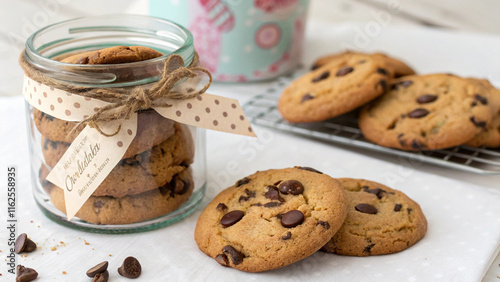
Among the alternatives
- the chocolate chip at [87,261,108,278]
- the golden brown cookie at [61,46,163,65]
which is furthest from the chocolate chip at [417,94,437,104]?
the chocolate chip at [87,261,108,278]

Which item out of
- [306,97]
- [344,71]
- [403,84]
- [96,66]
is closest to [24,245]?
[96,66]

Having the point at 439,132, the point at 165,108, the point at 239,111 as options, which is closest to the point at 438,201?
the point at 439,132

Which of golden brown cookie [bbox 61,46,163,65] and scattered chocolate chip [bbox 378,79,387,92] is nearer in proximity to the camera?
golden brown cookie [bbox 61,46,163,65]

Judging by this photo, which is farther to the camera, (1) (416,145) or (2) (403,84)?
(2) (403,84)

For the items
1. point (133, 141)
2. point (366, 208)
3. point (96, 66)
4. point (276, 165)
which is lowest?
point (276, 165)

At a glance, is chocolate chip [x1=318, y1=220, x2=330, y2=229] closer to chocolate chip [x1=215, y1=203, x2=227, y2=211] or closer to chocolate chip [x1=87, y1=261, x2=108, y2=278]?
chocolate chip [x1=215, y1=203, x2=227, y2=211]

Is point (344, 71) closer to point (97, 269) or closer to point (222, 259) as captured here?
point (222, 259)
